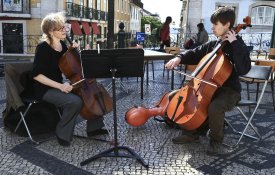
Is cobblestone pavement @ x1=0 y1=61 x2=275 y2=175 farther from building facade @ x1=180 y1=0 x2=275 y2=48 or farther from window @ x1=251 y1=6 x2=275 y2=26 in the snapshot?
window @ x1=251 y1=6 x2=275 y2=26

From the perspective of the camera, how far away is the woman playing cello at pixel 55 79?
3803 mm

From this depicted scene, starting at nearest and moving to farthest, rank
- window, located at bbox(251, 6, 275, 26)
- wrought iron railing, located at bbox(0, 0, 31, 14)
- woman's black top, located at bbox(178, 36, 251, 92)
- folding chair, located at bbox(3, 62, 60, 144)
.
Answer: woman's black top, located at bbox(178, 36, 251, 92)
folding chair, located at bbox(3, 62, 60, 144)
wrought iron railing, located at bbox(0, 0, 31, 14)
window, located at bbox(251, 6, 275, 26)

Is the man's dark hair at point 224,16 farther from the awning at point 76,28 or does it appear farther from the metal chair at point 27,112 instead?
the awning at point 76,28

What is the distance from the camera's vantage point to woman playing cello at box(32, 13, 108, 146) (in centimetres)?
380

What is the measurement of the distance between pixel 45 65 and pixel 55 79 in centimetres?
23

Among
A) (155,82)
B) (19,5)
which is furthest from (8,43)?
(155,82)

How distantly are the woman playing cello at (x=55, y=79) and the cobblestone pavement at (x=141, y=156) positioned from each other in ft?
0.92

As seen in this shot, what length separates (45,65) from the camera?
12.6ft

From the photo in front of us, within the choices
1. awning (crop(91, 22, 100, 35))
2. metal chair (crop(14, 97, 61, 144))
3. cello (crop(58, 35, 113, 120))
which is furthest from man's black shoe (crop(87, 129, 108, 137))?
awning (crop(91, 22, 100, 35))

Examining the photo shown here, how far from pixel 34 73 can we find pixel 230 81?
2104 mm

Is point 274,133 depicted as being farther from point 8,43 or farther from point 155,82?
point 8,43

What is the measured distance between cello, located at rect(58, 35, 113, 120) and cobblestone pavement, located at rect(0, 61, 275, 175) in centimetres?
40

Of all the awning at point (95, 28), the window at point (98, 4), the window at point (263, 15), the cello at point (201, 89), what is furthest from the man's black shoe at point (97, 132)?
the window at point (98, 4)

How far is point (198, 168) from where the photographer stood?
11.3 ft
